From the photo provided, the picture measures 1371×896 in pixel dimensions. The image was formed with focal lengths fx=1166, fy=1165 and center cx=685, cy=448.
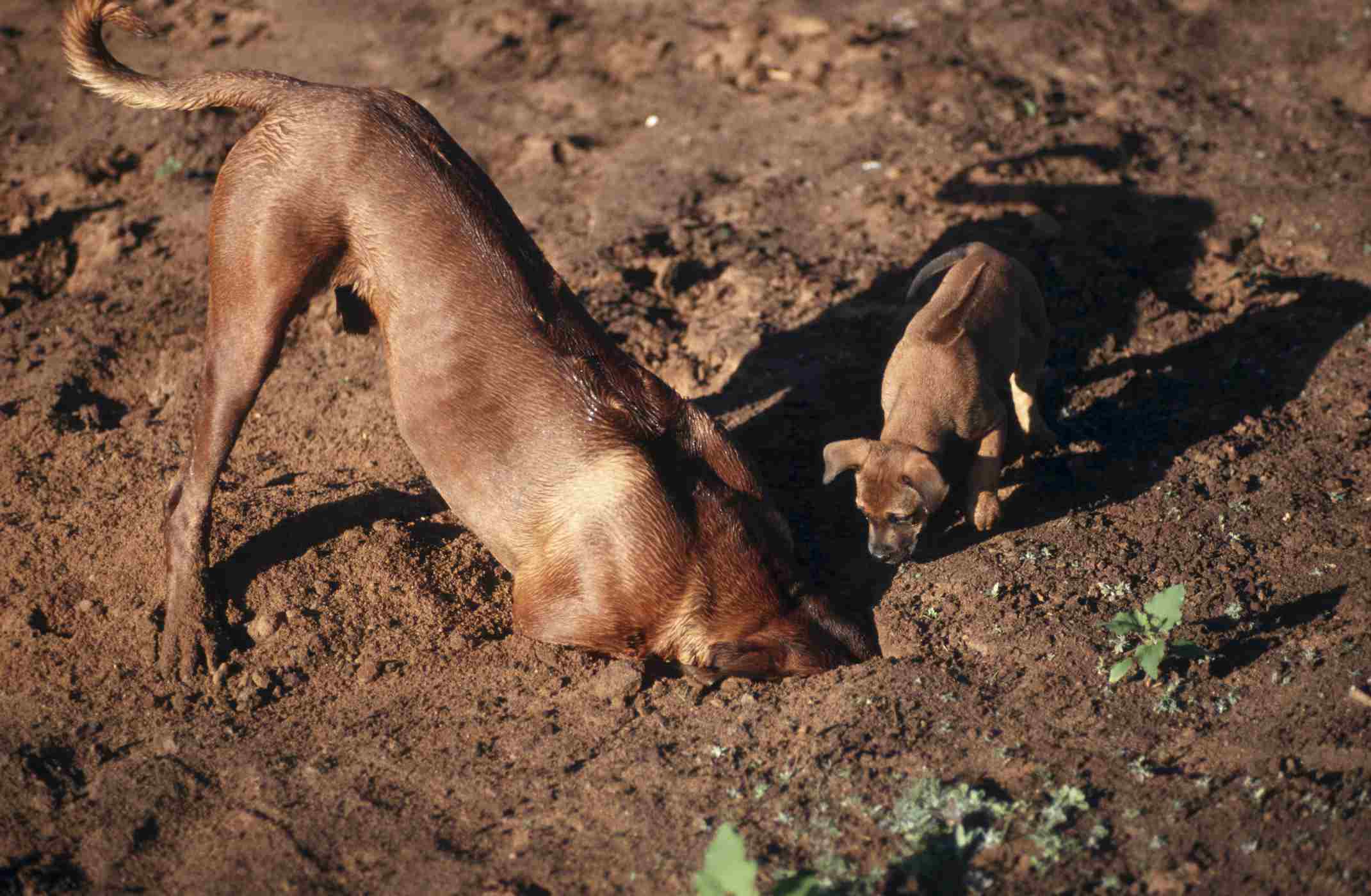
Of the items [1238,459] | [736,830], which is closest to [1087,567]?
[1238,459]

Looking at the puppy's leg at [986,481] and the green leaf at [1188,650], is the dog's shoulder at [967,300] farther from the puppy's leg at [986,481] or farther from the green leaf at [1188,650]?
the green leaf at [1188,650]

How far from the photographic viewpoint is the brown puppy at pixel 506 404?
15.4 ft

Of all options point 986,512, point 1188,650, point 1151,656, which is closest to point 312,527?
point 986,512

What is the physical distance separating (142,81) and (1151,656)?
4963 mm

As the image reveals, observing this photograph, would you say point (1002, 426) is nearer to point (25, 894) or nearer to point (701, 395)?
point (701, 395)

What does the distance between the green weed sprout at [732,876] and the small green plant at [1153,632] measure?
5.25ft

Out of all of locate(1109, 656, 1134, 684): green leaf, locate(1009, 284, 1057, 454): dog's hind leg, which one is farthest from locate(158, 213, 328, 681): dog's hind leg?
locate(1109, 656, 1134, 684): green leaf

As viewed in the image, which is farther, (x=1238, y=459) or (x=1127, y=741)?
(x=1238, y=459)

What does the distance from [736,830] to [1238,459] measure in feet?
10.9

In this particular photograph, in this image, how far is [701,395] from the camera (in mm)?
6621

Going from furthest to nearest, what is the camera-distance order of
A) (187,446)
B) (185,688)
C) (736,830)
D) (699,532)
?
(187,446) < (185,688) < (699,532) < (736,830)

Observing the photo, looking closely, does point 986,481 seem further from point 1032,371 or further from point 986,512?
point 1032,371

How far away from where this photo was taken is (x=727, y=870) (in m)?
3.58

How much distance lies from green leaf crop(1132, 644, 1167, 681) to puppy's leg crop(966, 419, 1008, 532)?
1082 millimetres
